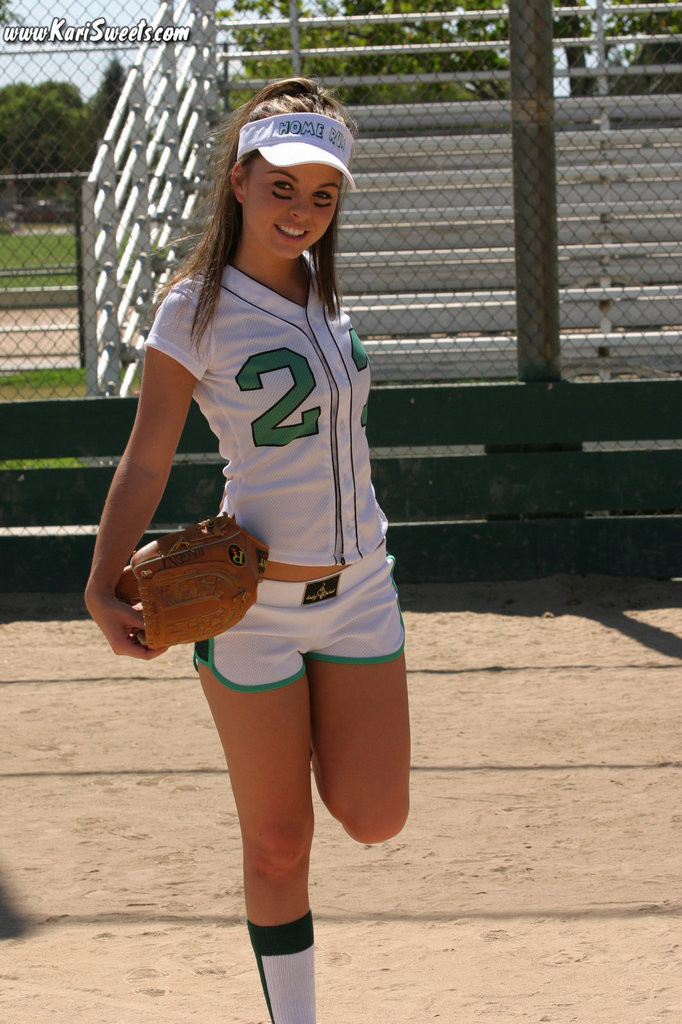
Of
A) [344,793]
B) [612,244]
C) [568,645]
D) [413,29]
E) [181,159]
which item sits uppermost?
[413,29]

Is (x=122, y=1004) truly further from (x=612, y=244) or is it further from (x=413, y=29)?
(x=413, y=29)

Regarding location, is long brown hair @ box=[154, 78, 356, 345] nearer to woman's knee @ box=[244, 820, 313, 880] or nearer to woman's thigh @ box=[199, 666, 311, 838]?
woman's thigh @ box=[199, 666, 311, 838]

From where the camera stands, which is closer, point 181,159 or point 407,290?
point 181,159

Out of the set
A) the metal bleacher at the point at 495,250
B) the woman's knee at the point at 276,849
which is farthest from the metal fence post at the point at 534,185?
the woman's knee at the point at 276,849

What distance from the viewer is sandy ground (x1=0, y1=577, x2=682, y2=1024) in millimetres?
2750

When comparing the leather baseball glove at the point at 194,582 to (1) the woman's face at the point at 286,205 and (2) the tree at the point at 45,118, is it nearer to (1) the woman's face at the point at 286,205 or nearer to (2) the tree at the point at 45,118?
(1) the woman's face at the point at 286,205

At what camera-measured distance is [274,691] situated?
7.36 ft

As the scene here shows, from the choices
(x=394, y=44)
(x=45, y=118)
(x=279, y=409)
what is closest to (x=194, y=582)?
(x=279, y=409)

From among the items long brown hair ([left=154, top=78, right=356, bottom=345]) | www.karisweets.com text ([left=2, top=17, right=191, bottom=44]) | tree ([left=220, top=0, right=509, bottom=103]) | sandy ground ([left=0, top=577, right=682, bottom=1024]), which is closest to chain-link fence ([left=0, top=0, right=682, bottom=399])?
www.karisweets.com text ([left=2, top=17, right=191, bottom=44])

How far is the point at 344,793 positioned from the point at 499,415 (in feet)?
14.3

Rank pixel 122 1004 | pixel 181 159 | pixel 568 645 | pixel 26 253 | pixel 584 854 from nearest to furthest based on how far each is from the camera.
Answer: pixel 122 1004 → pixel 584 854 → pixel 568 645 → pixel 181 159 → pixel 26 253

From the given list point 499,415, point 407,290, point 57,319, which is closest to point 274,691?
point 499,415

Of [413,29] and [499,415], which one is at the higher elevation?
[413,29]

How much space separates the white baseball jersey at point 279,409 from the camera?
87.1 inches
